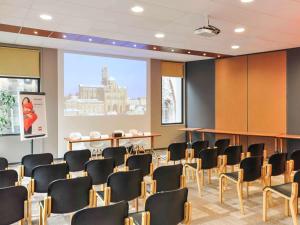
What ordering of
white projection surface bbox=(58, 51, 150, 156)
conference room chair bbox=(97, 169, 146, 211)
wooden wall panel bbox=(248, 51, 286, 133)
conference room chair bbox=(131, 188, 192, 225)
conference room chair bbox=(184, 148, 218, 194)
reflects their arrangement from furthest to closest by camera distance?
white projection surface bbox=(58, 51, 150, 156) < wooden wall panel bbox=(248, 51, 286, 133) < conference room chair bbox=(184, 148, 218, 194) < conference room chair bbox=(97, 169, 146, 211) < conference room chair bbox=(131, 188, 192, 225)

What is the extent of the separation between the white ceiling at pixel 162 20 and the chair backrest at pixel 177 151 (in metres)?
2.52

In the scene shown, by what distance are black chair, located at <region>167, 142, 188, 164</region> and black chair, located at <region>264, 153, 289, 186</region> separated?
1978mm

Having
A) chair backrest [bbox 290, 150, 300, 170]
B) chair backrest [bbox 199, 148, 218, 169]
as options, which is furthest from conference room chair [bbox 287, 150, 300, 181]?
chair backrest [bbox 199, 148, 218, 169]

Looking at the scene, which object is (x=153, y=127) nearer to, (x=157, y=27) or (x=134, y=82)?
(x=134, y=82)

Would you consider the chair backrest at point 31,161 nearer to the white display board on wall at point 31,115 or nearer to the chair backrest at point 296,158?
the white display board on wall at point 31,115

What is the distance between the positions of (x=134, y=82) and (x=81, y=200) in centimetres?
668

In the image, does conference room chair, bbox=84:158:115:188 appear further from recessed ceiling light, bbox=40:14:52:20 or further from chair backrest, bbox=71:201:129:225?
recessed ceiling light, bbox=40:14:52:20

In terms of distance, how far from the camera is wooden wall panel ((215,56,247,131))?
29.7ft

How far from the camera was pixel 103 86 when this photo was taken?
29.1 feet

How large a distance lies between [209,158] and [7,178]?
337 centimetres

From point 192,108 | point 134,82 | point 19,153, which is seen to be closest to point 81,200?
point 19,153

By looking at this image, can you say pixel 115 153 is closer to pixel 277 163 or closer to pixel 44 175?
pixel 44 175

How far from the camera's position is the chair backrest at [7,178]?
3.43 metres

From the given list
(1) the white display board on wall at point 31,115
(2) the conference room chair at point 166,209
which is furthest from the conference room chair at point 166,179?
(1) the white display board on wall at point 31,115
